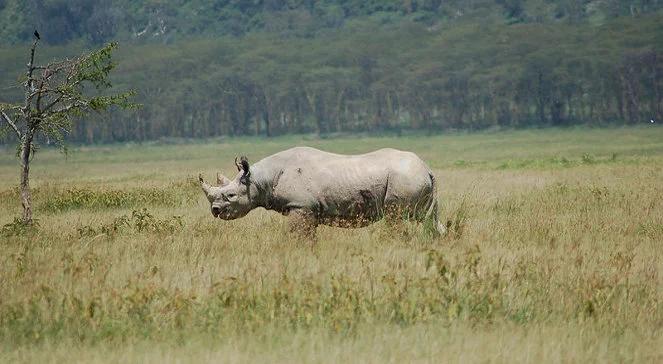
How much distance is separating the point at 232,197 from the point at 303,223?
115 cm

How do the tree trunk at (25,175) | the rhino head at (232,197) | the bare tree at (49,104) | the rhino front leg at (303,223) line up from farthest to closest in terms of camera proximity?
the tree trunk at (25,175) < the bare tree at (49,104) < the rhino head at (232,197) < the rhino front leg at (303,223)

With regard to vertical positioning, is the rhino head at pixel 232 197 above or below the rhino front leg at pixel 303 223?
above

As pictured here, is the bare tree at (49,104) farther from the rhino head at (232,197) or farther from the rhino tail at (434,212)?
the rhino tail at (434,212)

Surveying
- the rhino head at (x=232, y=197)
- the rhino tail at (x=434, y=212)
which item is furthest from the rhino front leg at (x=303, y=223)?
the rhino tail at (x=434, y=212)

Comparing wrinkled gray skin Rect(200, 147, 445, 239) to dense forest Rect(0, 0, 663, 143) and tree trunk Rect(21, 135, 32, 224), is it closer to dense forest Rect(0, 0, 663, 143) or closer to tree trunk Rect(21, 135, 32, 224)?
tree trunk Rect(21, 135, 32, 224)

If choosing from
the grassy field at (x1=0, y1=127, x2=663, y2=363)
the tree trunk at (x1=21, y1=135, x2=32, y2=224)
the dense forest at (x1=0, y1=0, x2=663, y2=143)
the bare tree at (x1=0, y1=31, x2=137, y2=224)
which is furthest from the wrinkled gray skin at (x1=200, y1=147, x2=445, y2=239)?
the dense forest at (x1=0, y1=0, x2=663, y2=143)

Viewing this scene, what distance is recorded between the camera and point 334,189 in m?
13.4

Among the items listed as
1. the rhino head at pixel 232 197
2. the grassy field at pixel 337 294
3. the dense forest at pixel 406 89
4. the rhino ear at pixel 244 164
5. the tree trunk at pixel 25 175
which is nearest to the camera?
the grassy field at pixel 337 294

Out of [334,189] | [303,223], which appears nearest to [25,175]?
[303,223]

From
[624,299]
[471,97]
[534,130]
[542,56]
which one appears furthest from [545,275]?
[542,56]

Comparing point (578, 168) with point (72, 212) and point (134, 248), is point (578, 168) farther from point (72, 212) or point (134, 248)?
point (134, 248)

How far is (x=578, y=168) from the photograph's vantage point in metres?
36.3

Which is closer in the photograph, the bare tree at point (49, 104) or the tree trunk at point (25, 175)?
the bare tree at point (49, 104)

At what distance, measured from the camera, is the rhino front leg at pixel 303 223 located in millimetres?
13195
